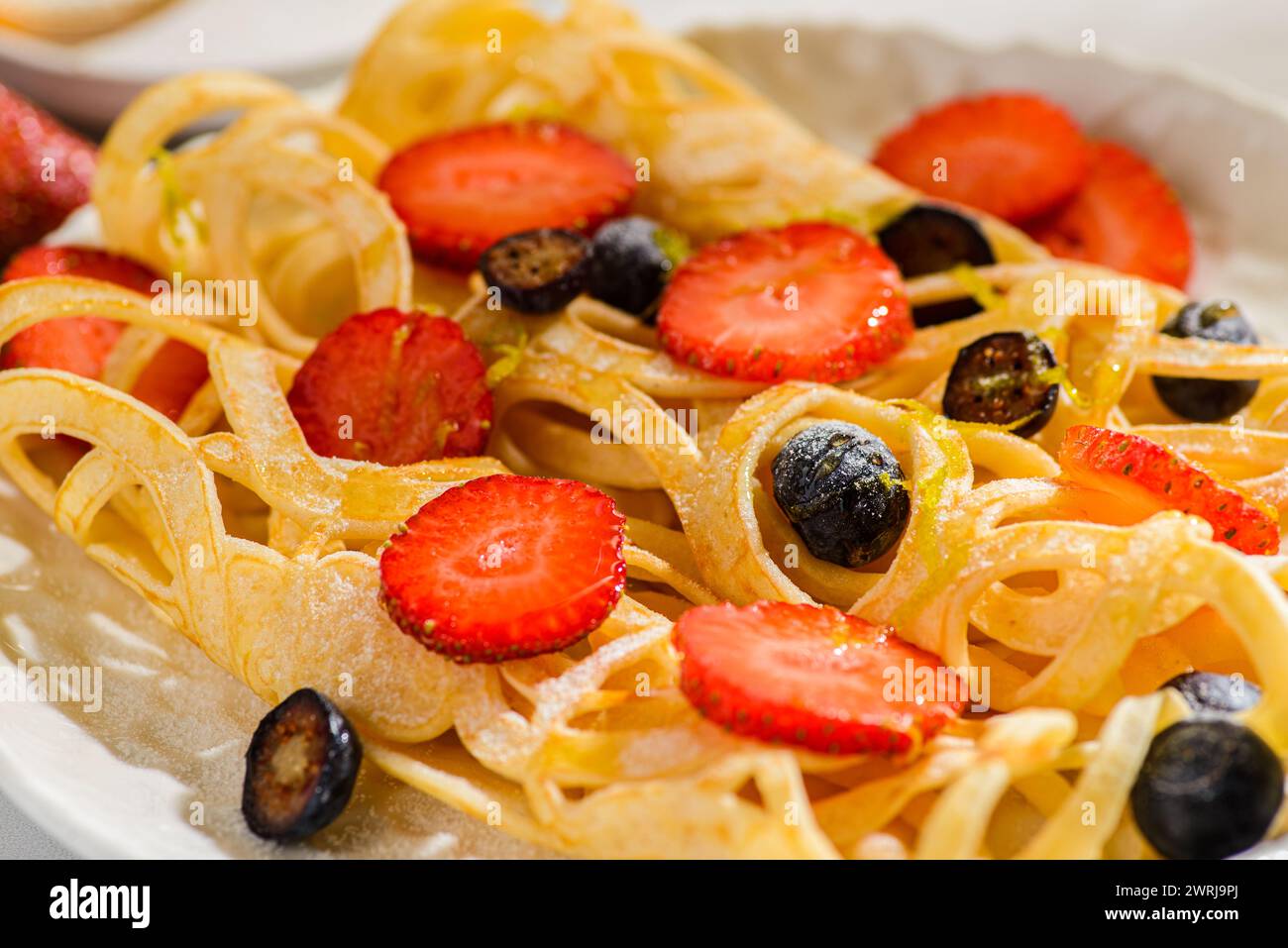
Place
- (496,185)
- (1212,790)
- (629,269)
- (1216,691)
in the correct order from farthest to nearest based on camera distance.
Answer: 1. (496,185)
2. (629,269)
3. (1216,691)
4. (1212,790)

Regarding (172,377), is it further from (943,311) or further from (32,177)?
(943,311)

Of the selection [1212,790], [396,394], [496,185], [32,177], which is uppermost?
[496,185]

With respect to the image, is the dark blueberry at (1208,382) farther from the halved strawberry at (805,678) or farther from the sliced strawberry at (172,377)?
the sliced strawberry at (172,377)

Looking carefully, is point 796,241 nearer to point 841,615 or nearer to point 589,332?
point 589,332

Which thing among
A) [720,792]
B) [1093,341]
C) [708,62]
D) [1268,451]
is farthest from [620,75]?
[720,792]

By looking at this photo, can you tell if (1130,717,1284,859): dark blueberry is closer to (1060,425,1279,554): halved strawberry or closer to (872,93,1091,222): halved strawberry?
(1060,425,1279,554): halved strawberry

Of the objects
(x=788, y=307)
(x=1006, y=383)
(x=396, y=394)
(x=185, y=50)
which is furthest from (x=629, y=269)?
(x=185, y=50)

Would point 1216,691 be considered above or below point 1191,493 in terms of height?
below
